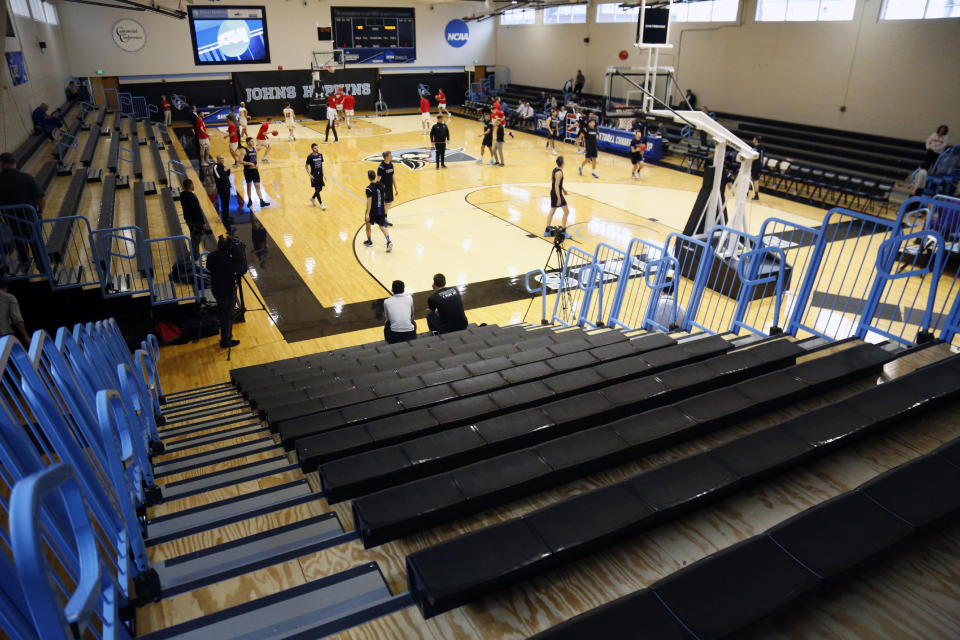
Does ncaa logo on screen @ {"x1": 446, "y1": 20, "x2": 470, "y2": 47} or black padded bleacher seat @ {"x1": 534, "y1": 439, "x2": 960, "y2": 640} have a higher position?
ncaa logo on screen @ {"x1": 446, "y1": 20, "x2": 470, "y2": 47}

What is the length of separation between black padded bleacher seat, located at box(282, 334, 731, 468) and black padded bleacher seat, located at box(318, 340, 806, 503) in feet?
0.37

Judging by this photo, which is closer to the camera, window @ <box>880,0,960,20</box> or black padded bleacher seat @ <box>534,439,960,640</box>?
black padded bleacher seat @ <box>534,439,960,640</box>

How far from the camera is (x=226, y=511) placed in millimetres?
2943

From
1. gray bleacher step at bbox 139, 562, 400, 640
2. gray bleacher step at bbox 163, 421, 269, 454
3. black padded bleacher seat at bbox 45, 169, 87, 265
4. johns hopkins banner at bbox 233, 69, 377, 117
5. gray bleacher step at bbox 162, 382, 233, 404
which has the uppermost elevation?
johns hopkins banner at bbox 233, 69, 377, 117

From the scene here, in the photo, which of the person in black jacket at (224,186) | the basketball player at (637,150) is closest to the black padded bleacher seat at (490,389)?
the person in black jacket at (224,186)

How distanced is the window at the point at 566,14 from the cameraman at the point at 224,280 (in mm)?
24298

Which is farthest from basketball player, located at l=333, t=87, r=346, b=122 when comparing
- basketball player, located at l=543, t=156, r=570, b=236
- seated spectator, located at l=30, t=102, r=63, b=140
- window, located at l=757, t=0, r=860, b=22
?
window, located at l=757, t=0, r=860, b=22

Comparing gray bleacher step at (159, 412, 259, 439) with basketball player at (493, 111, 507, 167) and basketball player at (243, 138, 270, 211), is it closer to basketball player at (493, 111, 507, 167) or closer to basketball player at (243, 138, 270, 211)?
basketball player at (243, 138, 270, 211)

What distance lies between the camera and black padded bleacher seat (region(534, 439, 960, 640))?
1.69 meters

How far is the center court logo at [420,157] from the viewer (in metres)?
19.8

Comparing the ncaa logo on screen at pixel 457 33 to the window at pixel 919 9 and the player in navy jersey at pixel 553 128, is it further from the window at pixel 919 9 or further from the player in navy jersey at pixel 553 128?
the window at pixel 919 9

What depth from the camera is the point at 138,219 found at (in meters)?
10.5

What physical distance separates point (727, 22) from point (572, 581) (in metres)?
23.3

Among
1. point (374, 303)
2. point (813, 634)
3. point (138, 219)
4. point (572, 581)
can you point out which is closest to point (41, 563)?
point (572, 581)
